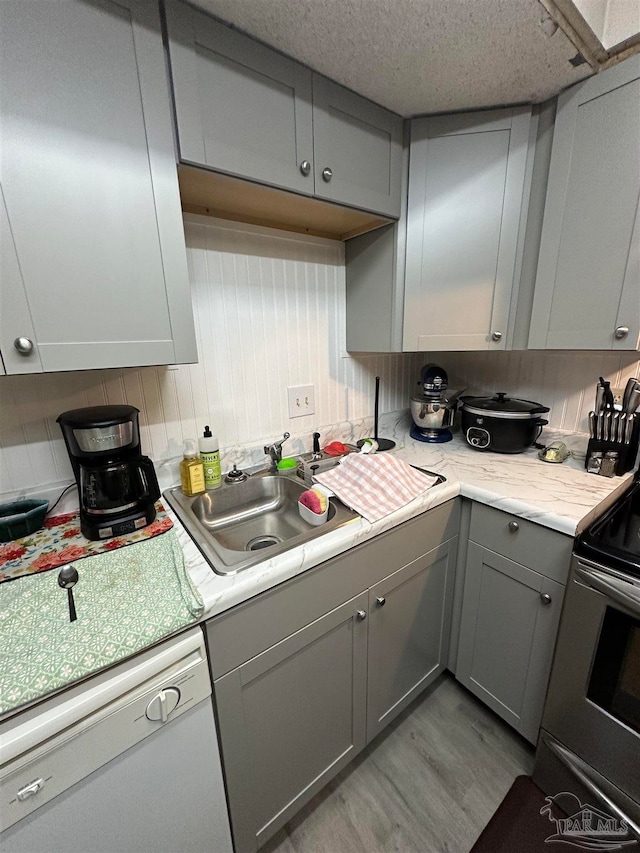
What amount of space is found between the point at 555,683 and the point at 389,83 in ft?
6.11

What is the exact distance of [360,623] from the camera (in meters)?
1.02

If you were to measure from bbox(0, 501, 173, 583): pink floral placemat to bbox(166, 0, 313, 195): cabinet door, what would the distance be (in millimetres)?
951

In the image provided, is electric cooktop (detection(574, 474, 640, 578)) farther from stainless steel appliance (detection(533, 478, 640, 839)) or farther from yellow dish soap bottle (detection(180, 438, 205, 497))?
yellow dish soap bottle (detection(180, 438, 205, 497))

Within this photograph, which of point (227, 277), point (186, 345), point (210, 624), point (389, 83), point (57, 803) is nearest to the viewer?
point (57, 803)

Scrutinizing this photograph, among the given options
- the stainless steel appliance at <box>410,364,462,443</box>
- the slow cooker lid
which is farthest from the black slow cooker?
the stainless steel appliance at <box>410,364,462,443</box>

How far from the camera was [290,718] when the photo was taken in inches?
36.2

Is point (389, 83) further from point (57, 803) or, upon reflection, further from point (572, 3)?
point (57, 803)

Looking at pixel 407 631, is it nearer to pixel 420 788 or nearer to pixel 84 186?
pixel 420 788

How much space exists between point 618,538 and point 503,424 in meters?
0.56

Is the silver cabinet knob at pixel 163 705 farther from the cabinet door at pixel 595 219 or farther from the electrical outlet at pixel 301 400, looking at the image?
the cabinet door at pixel 595 219

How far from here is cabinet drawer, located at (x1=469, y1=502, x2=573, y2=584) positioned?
100cm

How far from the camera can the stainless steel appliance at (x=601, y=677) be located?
0.86 meters

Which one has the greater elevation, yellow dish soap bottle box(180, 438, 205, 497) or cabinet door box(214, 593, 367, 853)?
yellow dish soap bottle box(180, 438, 205, 497)

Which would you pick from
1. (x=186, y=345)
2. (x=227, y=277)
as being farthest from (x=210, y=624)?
(x=227, y=277)
